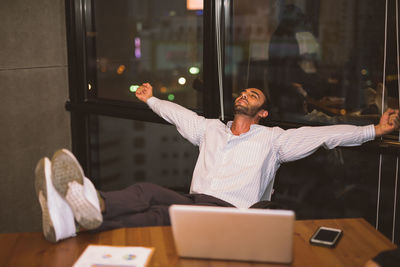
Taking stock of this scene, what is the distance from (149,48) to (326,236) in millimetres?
2313

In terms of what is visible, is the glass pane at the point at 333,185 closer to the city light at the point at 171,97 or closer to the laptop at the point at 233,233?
the city light at the point at 171,97

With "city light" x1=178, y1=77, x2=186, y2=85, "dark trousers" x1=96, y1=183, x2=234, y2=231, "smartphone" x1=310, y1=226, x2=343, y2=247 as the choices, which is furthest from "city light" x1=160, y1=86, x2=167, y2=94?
"smartphone" x1=310, y1=226, x2=343, y2=247

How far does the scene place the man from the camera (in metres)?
1.68

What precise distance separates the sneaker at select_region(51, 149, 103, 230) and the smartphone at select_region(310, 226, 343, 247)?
2.52 feet

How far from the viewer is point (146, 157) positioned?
13.0 ft

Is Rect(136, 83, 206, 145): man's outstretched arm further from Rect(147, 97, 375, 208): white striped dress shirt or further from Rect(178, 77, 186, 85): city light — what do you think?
Rect(178, 77, 186, 85): city light

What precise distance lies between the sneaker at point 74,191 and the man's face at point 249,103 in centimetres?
122

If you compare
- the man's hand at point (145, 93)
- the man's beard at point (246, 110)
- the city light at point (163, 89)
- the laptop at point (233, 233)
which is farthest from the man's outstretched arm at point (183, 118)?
the laptop at point (233, 233)

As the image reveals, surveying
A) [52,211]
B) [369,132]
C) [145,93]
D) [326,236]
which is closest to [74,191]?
[52,211]

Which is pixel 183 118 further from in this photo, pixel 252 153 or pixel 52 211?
pixel 52 211

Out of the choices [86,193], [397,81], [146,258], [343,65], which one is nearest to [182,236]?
[146,258]

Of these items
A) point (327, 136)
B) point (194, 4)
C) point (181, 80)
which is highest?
point (194, 4)

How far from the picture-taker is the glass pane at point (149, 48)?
328 cm

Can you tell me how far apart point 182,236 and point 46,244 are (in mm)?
505
